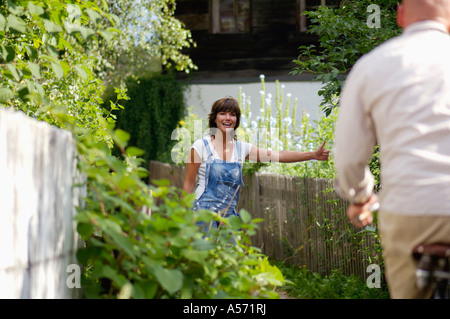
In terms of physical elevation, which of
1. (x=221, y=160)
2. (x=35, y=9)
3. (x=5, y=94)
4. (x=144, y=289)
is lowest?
(x=144, y=289)

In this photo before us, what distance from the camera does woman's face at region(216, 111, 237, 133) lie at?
5.98 metres

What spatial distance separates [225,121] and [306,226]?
9.26 ft

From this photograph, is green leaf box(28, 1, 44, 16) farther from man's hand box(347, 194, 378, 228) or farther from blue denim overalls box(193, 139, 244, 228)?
blue denim overalls box(193, 139, 244, 228)

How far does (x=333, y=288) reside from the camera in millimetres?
6797

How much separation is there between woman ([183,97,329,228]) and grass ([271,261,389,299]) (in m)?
1.10

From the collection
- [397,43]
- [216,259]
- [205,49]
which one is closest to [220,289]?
[216,259]

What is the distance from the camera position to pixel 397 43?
2.66m

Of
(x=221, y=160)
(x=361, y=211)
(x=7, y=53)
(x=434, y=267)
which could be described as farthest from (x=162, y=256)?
(x=221, y=160)

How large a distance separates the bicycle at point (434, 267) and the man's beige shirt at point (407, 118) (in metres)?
0.14

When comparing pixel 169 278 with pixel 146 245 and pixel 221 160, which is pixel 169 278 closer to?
pixel 146 245

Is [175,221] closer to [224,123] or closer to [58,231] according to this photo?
[58,231]

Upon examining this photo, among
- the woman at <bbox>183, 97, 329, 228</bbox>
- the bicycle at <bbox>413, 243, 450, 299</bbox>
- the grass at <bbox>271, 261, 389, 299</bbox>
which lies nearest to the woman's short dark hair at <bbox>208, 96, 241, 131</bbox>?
the woman at <bbox>183, 97, 329, 228</bbox>

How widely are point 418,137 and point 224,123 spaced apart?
3544mm

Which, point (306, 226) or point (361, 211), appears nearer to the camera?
point (361, 211)
